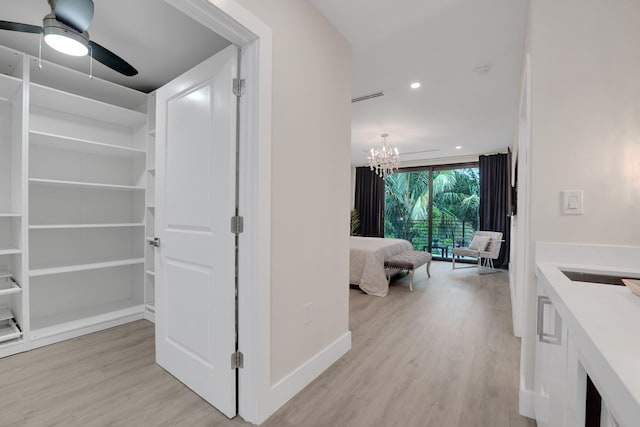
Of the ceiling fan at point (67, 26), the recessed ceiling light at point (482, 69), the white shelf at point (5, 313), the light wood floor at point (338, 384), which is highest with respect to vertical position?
Result: the recessed ceiling light at point (482, 69)

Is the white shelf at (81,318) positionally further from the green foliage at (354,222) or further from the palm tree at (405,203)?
the palm tree at (405,203)

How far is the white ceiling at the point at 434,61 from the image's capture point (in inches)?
74.3

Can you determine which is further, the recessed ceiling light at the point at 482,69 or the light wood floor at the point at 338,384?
the recessed ceiling light at the point at 482,69

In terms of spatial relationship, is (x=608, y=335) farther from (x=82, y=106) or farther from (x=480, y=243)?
(x=480, y=243)

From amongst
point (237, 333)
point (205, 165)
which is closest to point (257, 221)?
point (205, 165)

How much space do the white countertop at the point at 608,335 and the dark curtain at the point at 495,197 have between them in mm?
5637

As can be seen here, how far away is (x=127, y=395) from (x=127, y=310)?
4.71ft

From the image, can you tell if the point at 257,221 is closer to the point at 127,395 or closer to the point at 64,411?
the point at 127,395

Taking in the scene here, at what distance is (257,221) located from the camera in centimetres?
146

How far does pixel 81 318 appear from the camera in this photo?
2650 mm

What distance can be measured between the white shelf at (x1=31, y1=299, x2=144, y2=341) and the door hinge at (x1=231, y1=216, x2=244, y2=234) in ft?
7.07

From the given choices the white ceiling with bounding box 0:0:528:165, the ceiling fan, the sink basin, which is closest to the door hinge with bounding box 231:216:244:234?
the ceiling fan

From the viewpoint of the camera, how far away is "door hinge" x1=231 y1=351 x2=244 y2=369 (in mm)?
1511

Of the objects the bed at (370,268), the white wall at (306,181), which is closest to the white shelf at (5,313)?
the white wall at (306,181)
